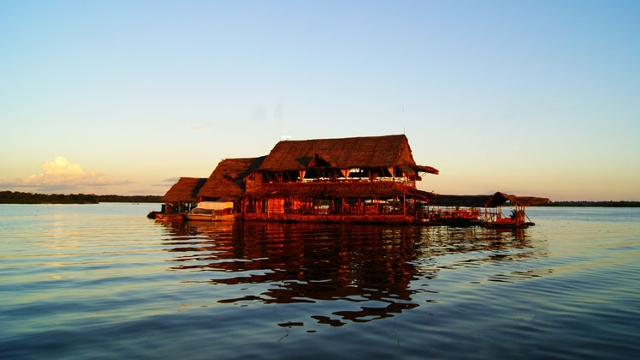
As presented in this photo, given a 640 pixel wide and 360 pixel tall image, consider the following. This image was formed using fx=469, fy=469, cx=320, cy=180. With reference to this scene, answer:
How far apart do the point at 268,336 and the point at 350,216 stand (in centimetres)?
3731

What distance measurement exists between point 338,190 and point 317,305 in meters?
36.5

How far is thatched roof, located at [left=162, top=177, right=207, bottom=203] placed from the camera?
59062 millimetres

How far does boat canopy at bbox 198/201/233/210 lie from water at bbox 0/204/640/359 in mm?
29211

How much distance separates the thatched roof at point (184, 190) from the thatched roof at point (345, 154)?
11.6 metres

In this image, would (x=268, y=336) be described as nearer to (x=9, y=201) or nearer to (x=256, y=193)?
(x=256, y=193)

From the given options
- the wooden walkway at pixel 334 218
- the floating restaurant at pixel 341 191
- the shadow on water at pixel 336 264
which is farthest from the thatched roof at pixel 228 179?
the shadow on water at pixel 336 264

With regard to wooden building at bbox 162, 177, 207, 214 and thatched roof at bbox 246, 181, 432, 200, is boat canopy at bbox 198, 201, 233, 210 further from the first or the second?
wooden building at bbox 162, 177, 207, 214

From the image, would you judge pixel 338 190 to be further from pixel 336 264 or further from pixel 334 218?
pixel 336 264

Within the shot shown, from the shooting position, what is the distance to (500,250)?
25547 mm

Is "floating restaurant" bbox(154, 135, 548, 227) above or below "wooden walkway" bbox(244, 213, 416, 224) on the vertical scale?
above

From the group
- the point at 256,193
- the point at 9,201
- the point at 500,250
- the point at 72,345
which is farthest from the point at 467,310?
the point at 9,201

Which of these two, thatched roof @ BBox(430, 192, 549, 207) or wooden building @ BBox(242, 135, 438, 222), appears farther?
wooden building @ BBox(242, 135, 438, 222)

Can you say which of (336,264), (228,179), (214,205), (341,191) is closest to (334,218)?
(341,191)

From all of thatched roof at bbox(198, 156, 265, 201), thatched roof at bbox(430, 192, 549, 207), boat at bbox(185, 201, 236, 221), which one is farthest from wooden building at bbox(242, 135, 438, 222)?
thatched roof at bbox(198, 156, 265, 201)
